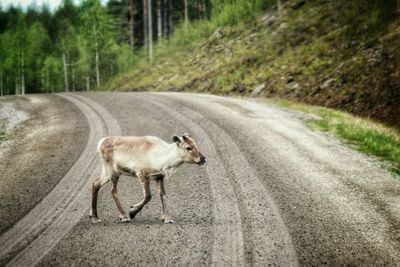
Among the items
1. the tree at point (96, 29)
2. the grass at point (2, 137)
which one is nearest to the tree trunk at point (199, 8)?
the tree at point (96, 29)

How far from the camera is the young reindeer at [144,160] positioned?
6.84 metres

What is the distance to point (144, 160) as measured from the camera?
22.9 feet

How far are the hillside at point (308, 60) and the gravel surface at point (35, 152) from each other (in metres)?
10.2

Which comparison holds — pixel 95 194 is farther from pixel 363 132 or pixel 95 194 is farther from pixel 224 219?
pixel 363 132

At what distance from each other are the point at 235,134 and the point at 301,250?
6.95 meters

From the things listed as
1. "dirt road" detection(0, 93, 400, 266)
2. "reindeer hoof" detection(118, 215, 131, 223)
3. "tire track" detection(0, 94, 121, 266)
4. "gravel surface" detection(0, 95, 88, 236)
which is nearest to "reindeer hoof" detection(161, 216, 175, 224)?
"dirt road" detection(0, 93, 400, 266)

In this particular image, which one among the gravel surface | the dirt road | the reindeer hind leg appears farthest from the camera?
the gravel surface

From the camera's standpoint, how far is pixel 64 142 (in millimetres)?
12477

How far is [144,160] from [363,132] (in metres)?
8.49

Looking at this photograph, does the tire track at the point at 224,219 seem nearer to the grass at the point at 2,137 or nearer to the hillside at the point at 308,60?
the grass at the point at 2,137

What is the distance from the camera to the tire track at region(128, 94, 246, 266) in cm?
584

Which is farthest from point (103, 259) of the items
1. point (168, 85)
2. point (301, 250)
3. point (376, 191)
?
point (168, 85)

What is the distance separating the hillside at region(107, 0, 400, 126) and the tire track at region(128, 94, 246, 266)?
8.14m

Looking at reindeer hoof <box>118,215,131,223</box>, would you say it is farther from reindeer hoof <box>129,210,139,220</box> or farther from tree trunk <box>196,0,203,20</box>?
tree trunk <box>196,0,203,20</box>
